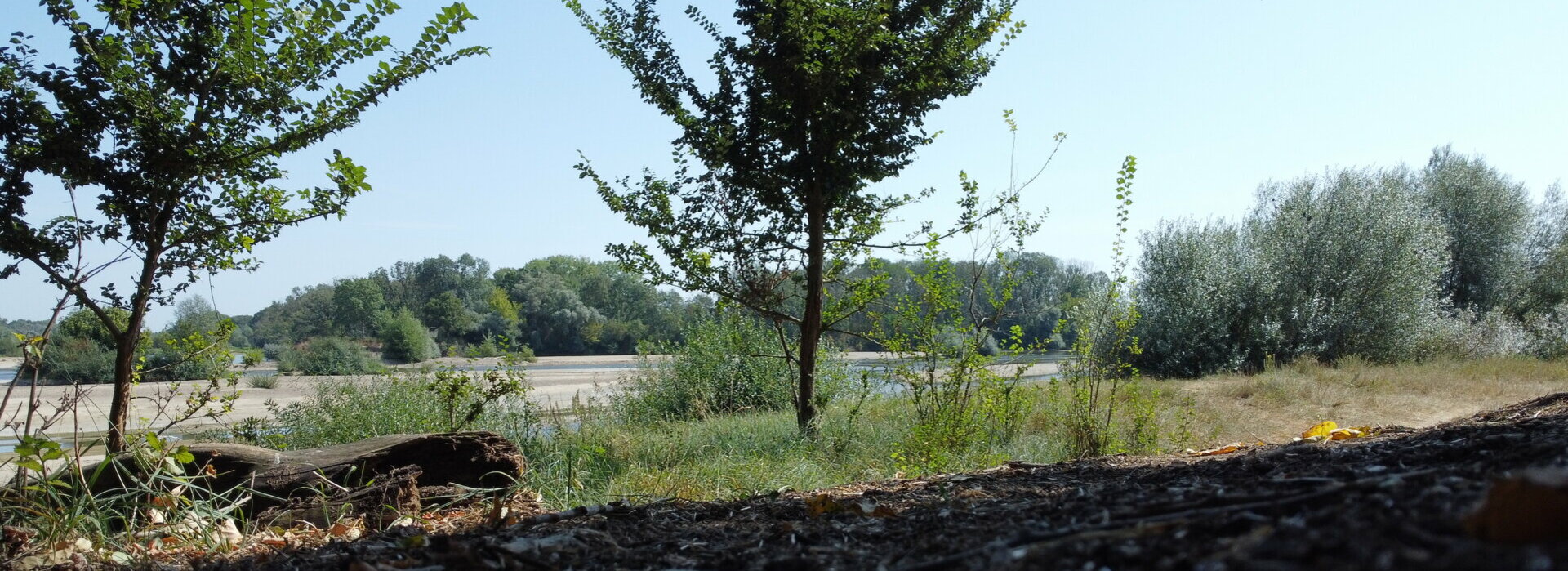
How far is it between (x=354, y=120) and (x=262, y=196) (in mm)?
668

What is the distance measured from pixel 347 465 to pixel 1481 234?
27304 mm

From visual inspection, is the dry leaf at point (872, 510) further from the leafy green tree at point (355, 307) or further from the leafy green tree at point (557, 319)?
the leafy green tree at point (557, 319)

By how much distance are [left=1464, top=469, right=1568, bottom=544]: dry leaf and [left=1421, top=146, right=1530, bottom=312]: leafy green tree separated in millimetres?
25681

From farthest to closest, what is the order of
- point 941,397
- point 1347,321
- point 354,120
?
point 1347,321 → point 941,397 → point 354,120

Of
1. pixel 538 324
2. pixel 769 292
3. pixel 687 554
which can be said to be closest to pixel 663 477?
pixel 769 292

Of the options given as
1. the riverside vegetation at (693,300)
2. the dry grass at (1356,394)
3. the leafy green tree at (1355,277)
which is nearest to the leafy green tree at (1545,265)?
the leafy green tree at (1355,277)

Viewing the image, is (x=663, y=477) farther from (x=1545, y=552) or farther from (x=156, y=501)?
(x=1545, y=552)

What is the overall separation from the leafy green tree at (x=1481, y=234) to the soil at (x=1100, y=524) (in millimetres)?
23472

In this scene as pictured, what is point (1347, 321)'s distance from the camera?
58.3ft

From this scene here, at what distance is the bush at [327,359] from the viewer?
635 inches

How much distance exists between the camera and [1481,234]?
2222 centimetres

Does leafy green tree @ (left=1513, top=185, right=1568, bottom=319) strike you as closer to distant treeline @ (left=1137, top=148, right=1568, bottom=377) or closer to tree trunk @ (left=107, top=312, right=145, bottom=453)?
distant treeline @ (left=1137, top=148, right=1568, bottom=377)

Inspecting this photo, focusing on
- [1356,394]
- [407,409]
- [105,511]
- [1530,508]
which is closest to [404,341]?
[407,409]

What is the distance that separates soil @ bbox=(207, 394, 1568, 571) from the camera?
126 centimetres
